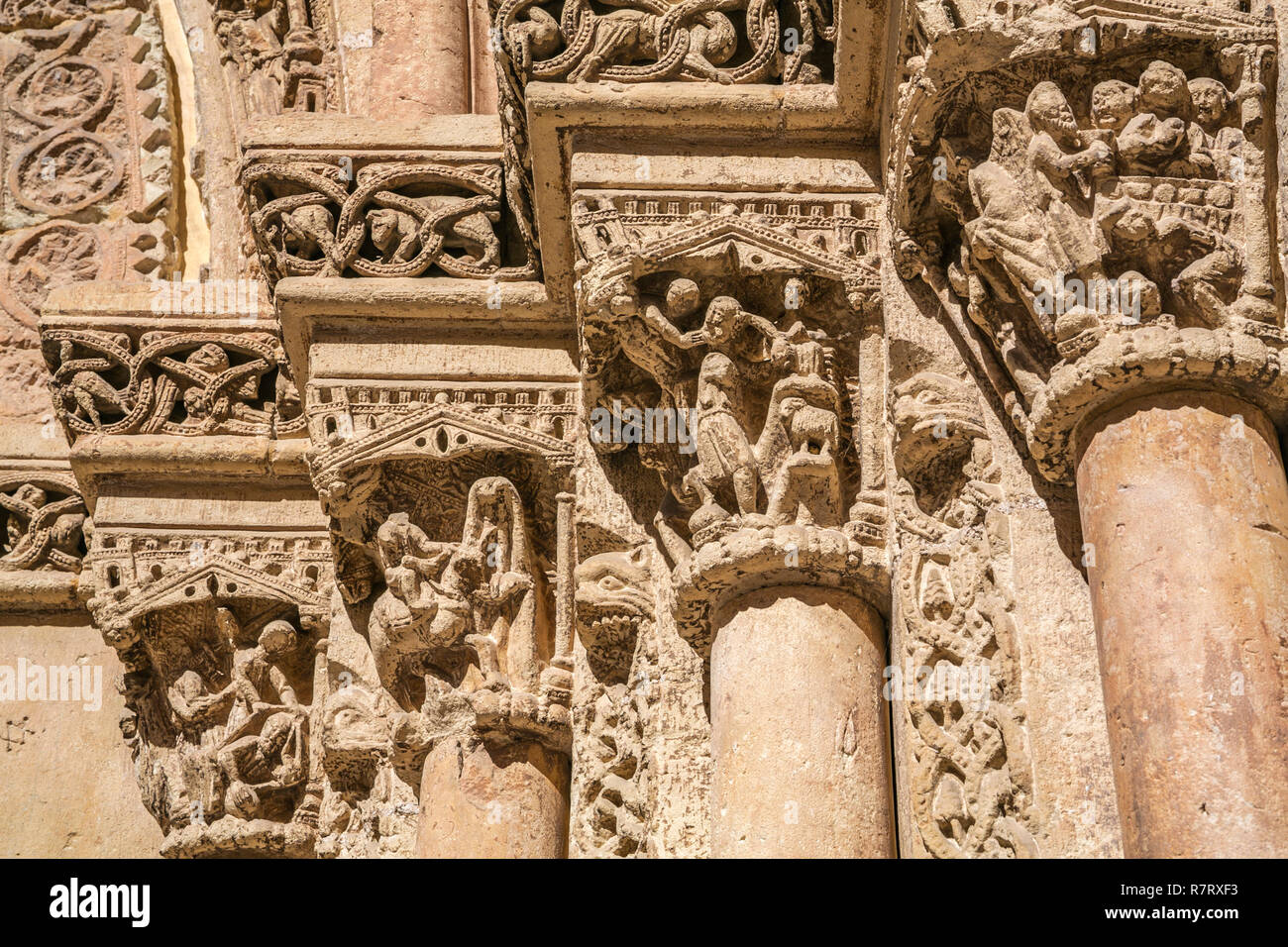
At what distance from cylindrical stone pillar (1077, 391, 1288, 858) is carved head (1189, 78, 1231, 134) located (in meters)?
0.48

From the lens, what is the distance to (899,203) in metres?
3.52

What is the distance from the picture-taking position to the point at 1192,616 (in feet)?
8.98

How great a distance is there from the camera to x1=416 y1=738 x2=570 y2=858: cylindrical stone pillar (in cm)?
416

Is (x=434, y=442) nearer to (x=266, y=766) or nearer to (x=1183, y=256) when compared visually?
(x=266, y=766)

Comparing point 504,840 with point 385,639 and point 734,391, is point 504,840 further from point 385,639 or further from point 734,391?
point 734,391

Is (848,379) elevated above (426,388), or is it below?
below

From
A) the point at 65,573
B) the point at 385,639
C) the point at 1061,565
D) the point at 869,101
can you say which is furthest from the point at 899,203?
→ the point at 65,573

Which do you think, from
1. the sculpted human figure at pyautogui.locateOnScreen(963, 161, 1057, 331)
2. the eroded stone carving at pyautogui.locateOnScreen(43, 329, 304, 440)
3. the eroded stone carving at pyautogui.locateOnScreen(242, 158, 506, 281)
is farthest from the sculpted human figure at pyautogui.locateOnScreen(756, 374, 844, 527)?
the eroded stone carving at pyautogui.locateOnScreen(43, 329, 304, 440)

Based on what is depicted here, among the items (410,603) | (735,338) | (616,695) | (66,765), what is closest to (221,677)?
(66,765)

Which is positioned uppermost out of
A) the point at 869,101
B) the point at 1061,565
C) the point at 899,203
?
the point at 869,101

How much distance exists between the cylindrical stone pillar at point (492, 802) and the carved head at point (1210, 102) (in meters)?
2.14

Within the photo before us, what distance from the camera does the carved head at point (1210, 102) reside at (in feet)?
9.92

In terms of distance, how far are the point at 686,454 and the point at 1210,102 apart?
51.2 inches

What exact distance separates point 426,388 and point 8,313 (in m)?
2.35
